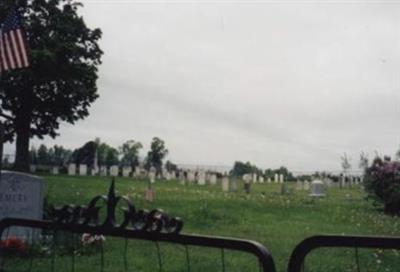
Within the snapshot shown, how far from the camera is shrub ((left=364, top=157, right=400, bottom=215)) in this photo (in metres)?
20.6

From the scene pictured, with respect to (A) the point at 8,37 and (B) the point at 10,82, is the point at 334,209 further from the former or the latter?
(B) the point at 10,82

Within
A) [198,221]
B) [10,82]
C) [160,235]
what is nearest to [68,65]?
[10,82]

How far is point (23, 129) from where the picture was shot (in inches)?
1666

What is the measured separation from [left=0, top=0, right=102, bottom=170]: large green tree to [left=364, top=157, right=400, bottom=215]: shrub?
906 inches

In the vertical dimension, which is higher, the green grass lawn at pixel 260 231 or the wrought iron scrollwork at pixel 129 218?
the wrought iron scrollwork at pixel 129 218

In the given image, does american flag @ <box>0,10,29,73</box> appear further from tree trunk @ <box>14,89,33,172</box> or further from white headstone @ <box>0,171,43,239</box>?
tree trunk @ <box>14,89,33,172</box>

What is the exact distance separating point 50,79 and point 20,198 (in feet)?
→ 101

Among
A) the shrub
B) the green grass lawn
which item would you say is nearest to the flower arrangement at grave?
the green grass lawn

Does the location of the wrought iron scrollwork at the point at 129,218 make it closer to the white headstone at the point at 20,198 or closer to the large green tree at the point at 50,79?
the white headstone at the point at 20,198

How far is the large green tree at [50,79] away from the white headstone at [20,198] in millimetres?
29267

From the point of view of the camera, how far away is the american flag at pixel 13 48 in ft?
35.1

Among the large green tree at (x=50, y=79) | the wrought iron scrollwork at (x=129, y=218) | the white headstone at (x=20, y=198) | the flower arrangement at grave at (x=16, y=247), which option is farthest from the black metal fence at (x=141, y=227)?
the large green tree at (x=50, y=79)

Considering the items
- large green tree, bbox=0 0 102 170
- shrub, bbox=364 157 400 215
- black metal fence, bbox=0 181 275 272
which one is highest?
large green tree, bbox=0 0 102 170

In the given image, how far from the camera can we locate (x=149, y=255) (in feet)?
32.5
